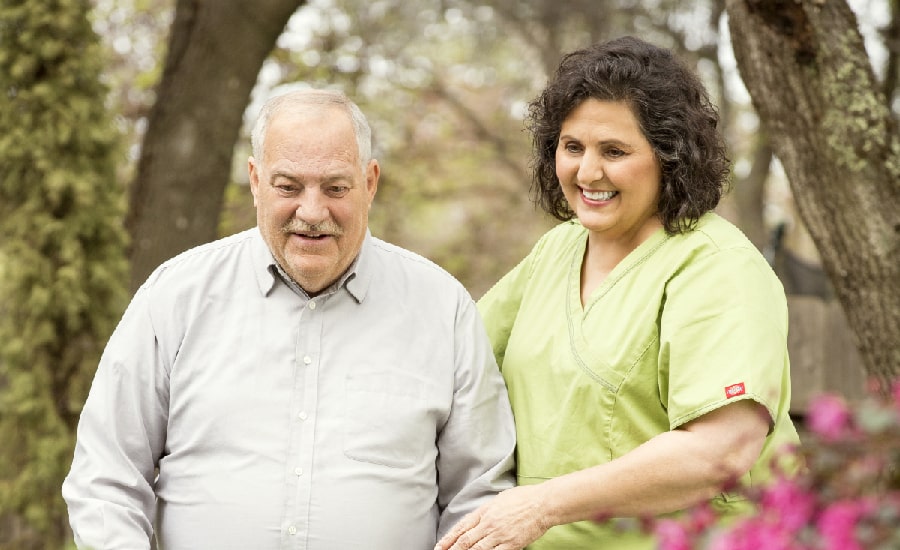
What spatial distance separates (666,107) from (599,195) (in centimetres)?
25

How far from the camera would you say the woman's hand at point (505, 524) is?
247cm

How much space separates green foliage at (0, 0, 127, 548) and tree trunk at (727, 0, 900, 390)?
103 inches

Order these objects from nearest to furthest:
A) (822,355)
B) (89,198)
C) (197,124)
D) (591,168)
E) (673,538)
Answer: (673,538)
(591,168)
(89,198)
(197,124)
(822,355)

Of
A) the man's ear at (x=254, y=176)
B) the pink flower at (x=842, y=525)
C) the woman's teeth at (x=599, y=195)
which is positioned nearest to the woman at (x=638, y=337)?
the woman's teeth at (x=599, y=195)

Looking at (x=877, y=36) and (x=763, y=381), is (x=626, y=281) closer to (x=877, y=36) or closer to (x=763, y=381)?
(x=763, y=381)

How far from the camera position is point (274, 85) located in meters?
8.16

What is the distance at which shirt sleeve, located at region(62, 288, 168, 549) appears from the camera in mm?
2562

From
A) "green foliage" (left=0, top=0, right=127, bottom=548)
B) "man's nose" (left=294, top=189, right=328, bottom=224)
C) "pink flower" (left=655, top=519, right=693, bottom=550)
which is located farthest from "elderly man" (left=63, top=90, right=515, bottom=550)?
"green foliage" (left=0, top=0, right=127, bottom=548)

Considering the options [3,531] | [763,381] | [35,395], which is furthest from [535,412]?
[3,531]

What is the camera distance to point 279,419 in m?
2.62

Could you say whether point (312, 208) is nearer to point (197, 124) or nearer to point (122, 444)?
point (122, 444)

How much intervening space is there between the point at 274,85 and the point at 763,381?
6348 millimetres

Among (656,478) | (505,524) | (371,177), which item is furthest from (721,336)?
(371,177)

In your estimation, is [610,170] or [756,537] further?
[610,170]
